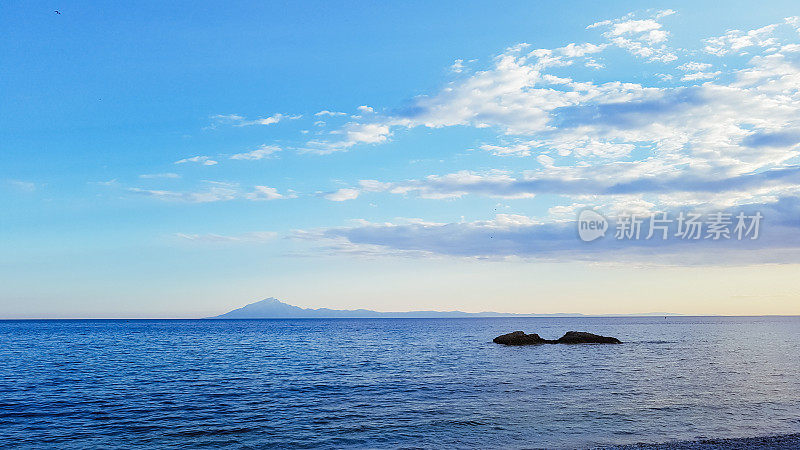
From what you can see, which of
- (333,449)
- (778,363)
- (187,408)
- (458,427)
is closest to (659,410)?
(458,427)

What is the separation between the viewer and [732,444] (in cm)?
2411

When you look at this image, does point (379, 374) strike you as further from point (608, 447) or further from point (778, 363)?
point (778, 363)

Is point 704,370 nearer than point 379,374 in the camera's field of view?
No

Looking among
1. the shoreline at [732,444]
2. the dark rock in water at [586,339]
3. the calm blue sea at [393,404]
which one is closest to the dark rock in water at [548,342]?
the dark rock in water at [586,339]

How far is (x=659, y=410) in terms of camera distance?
110 ft

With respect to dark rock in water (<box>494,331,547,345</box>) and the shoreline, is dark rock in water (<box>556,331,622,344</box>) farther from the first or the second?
the shoreline

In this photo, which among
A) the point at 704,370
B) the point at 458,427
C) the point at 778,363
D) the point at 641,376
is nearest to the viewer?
the point at 458,427

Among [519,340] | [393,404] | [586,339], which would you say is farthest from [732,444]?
[586,339]

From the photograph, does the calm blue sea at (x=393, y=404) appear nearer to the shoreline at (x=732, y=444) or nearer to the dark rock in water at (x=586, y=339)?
the shoreline at (x=732, y=444)

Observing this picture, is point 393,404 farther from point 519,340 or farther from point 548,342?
A: point 548,342

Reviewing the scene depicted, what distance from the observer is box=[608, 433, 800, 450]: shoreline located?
23575 millimetres

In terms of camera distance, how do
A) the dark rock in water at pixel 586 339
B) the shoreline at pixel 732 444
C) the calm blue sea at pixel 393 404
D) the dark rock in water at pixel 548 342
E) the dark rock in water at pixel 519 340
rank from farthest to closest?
the dark rock in water at pixel 586 339
the dark rock in water at pixel 548 342
the dark rock in water at pixel 519 340
the calm blue sea at pixel 393 404
the shoreline at pixel 732 444

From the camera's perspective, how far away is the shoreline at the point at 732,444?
2358 cm

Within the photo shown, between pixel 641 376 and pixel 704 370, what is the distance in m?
11.0
